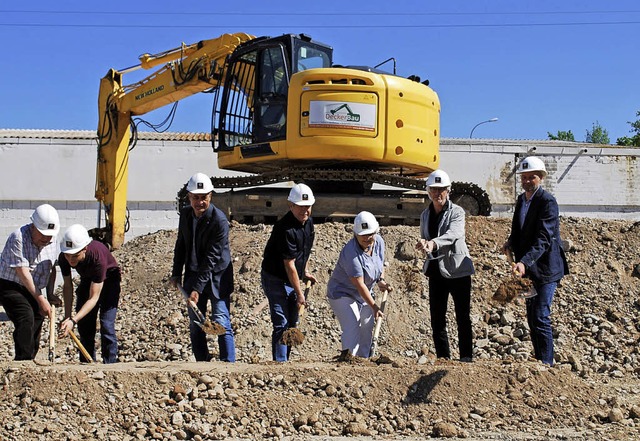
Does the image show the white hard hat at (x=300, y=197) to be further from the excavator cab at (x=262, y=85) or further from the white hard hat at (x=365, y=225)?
the excavator cab at (x=262, y=85)

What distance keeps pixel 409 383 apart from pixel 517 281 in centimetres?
123

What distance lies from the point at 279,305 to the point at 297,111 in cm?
574

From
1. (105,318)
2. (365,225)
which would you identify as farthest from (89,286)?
(365,225)

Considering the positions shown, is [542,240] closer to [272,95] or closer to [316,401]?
[316,401]

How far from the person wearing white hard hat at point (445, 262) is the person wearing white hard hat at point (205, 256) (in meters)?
1.76

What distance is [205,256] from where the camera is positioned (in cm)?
745

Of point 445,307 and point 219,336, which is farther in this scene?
point 219,336

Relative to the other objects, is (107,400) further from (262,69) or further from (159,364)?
(262,69)

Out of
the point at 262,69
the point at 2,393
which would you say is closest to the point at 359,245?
the point at 2,393

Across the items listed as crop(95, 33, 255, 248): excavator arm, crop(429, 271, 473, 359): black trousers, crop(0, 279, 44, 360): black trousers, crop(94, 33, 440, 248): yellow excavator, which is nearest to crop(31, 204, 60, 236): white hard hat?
crop(0, 279, 44, 360): black trousers

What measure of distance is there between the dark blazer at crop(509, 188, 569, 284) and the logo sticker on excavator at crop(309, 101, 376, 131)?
19.3 ft

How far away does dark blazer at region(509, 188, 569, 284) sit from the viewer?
6980 millimetres

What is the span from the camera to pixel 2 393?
20.5 ft

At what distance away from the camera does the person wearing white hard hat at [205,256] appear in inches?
292
